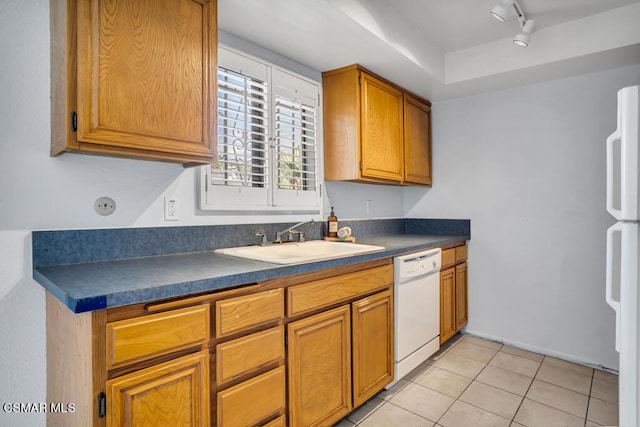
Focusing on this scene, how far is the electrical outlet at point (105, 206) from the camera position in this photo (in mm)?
1530

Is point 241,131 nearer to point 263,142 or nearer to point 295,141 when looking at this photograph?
point 263,142

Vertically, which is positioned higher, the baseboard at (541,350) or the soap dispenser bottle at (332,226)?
the soap dispenser bottle at (332,226)

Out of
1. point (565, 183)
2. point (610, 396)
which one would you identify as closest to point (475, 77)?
point (565, 183)

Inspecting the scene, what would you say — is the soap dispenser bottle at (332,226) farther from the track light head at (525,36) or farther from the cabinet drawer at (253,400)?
the track light head at (525,36)

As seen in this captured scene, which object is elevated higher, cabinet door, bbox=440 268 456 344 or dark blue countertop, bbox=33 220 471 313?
dark blue countertop, bbox=33 220 471 313

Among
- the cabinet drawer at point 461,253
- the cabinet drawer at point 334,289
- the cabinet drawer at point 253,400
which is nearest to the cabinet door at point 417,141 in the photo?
the cabinet drawer at point 461,253

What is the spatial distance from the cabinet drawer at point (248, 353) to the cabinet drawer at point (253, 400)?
0.16 ft

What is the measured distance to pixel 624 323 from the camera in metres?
1.58

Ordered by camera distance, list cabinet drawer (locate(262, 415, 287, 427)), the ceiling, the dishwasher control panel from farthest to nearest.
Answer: the dishwasher control panel
the ceiling
cabinet drawer (locate(262, 415, 287, 427))

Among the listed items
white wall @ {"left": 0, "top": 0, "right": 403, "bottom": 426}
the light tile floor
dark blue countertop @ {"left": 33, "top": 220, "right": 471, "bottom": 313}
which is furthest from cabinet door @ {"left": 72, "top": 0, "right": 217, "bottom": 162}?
the light tile floor

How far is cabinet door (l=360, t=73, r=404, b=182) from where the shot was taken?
2.53m

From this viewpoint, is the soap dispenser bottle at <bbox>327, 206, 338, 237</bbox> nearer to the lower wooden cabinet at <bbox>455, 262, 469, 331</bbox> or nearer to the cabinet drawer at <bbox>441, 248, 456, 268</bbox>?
the cabinet drawer at <bbox>441, 248, 456, 268</bbox>

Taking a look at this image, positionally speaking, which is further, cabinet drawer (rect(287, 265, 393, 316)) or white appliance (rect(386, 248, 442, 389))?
white appliance (rect(386, 248, 442, 389))

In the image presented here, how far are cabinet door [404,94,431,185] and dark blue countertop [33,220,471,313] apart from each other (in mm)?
1492
